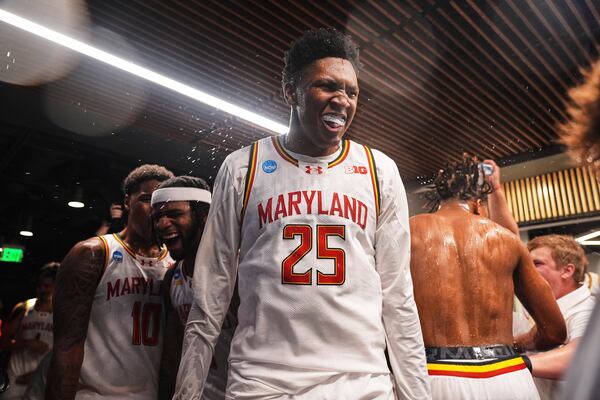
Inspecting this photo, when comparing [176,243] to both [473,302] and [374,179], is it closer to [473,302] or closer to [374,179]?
[374,179]

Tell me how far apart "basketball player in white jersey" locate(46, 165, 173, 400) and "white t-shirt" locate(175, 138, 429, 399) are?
45.4 inches

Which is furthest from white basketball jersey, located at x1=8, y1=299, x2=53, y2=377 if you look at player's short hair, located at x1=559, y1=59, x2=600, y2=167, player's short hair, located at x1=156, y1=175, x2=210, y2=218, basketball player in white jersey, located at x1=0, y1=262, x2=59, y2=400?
player's short hair, located at x1=559, y1=59, x2=600, y2=167

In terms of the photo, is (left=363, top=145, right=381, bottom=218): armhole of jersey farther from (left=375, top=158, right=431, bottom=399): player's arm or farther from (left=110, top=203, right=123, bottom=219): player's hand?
(left=110, top=203, right=123, bottom=219): player's hand

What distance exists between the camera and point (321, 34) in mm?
1989

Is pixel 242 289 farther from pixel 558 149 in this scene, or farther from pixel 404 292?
pixel 558 149

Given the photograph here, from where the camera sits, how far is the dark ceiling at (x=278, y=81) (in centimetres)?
448

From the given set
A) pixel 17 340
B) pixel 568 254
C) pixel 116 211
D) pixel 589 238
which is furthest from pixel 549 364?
pixel 17 340

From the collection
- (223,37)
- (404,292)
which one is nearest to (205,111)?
(223,37)

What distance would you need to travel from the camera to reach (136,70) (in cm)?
519

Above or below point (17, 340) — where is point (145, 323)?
above

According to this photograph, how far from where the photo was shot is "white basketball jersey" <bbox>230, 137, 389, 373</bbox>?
1569mm

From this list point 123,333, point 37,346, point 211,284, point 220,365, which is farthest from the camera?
point 37,346

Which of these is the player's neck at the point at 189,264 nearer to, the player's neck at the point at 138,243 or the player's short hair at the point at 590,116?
the player's neck at the point at 138,243

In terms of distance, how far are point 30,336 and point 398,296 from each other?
5.49 metres
